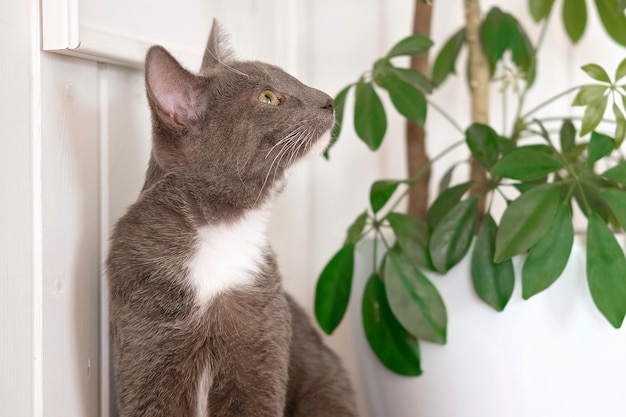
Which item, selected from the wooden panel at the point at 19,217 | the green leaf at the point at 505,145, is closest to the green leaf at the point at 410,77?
the green leaf at the point at 505,145

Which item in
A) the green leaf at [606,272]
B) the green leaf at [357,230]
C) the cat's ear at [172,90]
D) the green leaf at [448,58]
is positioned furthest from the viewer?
the green leaf at [448,58]

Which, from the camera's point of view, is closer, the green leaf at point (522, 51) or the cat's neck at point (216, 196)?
the cat's neck at point (216, 196)

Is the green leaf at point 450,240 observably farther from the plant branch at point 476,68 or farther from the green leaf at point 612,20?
the green leaf at point 612,20

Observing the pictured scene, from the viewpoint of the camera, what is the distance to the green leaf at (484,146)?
108 cm

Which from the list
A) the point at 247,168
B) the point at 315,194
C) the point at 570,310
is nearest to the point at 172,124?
the point at 247,168

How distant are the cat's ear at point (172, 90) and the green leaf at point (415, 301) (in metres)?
0.38

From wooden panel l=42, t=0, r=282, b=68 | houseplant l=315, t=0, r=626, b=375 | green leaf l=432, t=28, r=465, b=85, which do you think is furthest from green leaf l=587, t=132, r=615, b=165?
wooden panel l=42, t=0, r=282, b=68

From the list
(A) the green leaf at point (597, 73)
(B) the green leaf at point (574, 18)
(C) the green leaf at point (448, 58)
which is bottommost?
(A) the green leaf at point (597, 73)

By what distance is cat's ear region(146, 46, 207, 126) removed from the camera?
0.82 meters

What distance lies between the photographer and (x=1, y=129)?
2.70 ft

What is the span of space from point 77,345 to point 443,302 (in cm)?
50

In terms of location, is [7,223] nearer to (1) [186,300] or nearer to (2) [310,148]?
(1) [186,300]

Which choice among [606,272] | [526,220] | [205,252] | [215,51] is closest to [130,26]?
[215,51]

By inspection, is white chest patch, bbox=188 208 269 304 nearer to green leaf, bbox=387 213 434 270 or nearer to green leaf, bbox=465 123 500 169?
green leaf, bbox=387 213 434 270
